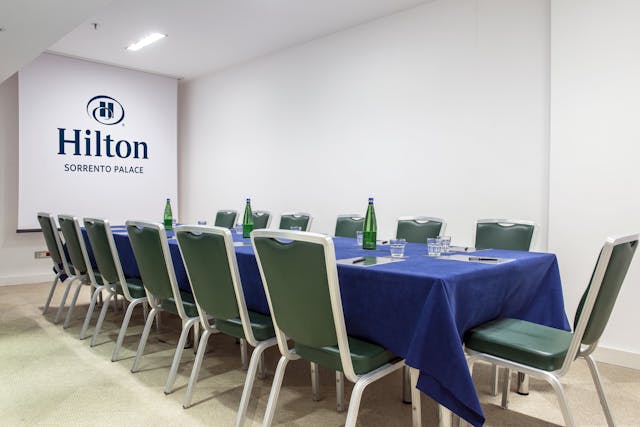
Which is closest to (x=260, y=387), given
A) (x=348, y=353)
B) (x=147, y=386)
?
(x=147, y=386)

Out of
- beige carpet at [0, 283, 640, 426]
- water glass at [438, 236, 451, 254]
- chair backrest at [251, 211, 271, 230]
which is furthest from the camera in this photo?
chair backrest at [251, 211, 271, 230]

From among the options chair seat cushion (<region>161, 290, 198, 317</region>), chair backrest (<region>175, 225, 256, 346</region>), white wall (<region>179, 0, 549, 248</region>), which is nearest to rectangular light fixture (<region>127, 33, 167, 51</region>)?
white wall (<region>179, 0, 549, 248</region>)

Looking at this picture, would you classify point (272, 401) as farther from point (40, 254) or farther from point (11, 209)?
point (11, 209)

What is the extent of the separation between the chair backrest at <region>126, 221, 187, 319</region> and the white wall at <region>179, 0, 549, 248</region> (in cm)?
270

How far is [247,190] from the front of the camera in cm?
670

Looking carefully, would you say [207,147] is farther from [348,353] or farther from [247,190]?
[348,353]

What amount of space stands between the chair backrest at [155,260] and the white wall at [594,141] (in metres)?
2.86

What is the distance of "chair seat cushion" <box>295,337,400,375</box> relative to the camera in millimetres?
1810

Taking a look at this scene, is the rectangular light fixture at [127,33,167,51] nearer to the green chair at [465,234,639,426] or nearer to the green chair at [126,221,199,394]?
the green chair at [126,221,199,394]

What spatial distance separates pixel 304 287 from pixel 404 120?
3347 mm

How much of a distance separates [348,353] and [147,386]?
66.2 inches

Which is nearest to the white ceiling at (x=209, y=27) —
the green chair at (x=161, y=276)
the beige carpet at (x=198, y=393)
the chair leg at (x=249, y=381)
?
the green chair at (x=161, y=276)

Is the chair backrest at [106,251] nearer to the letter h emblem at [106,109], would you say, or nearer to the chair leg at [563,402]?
the chair leg at [563,402]

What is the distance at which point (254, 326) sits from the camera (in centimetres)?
229
